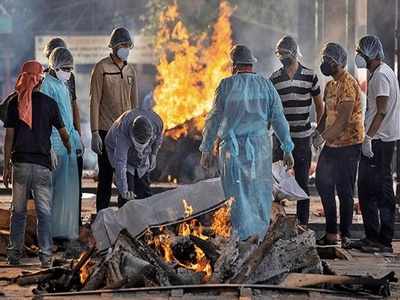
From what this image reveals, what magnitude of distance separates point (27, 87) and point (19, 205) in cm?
116

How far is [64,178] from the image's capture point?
1104 cm

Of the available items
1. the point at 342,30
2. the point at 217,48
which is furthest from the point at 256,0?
the point at 217,48

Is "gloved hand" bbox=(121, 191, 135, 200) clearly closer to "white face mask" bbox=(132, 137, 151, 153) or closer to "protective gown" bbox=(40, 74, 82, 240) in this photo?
"white face mask" bbox=(132, 137, 151, 153)

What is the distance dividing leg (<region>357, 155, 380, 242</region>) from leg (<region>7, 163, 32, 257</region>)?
11.8 feet

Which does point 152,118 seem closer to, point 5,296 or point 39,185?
point 39,185

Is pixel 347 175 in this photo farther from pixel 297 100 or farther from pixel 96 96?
pixel 96 96

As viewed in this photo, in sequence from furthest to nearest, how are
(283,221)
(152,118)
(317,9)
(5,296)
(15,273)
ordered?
(317,9)
(152,118)
(15,273)
(283,221)
(5,296)

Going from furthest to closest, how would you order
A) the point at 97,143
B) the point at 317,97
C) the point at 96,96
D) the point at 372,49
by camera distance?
the point at 317,97 → the point at 96,96 → the point at 97,143 → the point at 372,49

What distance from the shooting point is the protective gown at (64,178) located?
1095 cm

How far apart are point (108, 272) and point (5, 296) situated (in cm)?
88

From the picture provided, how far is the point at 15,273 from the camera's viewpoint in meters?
9.61

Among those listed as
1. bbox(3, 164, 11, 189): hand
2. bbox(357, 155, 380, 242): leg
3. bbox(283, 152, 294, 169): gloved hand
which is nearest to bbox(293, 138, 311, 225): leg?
bbox(357, 155, 380, 242): leg

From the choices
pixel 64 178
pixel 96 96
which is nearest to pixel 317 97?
pixel 96 96

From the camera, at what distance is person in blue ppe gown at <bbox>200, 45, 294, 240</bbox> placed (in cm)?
968
